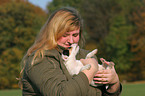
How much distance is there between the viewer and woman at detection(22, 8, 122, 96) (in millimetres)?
2570

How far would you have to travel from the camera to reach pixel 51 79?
2.60 meters

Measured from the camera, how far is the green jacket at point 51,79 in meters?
2.54

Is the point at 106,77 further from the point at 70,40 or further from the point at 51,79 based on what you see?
the point at 51,79

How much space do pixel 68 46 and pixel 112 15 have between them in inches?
2131

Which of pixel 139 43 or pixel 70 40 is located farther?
pixel 139 43

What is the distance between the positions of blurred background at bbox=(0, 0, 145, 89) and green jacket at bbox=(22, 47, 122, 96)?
35.0 metres

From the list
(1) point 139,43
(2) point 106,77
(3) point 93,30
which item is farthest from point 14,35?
(2) point 106,77

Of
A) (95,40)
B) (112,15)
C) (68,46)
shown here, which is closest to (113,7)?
(112,15)

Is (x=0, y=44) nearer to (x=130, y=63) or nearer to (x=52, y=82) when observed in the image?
(x=130, y=63)

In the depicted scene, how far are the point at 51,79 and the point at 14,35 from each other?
4209 cm

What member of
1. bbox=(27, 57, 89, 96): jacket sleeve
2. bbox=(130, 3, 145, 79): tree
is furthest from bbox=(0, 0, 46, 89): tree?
bbox=(27, 57, 89, 96): jacket sleeve

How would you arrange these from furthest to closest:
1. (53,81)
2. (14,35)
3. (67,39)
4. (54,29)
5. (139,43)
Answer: (139,43) → (14,35) → (67,39) → (54,29) → (53,81)

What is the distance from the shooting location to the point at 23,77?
2949mm

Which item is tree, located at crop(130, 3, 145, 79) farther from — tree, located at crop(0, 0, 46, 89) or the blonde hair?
the blonde hair
